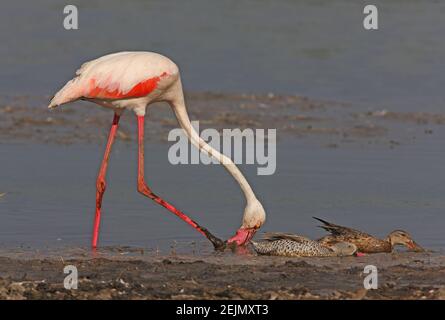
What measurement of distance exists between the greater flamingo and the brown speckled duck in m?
0.77

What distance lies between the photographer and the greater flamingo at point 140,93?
1112cm

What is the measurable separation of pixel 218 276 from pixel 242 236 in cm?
188

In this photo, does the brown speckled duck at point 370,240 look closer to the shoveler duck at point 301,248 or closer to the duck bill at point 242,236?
the shoveler duck at point 301,248

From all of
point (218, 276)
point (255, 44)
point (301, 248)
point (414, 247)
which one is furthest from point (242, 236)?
point (255, 44)

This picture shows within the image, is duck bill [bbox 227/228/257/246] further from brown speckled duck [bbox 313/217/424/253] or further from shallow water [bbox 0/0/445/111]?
shallow water [bbox 0/0/445/111]

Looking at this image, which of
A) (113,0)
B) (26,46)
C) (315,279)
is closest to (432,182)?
(315,279)

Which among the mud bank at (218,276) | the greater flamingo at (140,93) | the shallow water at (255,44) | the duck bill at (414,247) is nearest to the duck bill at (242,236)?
the greater flamingo at (140,93)

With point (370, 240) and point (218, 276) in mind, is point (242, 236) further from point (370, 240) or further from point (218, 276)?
point (218, 276)

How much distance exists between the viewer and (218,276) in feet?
30.1

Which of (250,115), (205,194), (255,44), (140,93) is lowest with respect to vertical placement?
(205,194)
